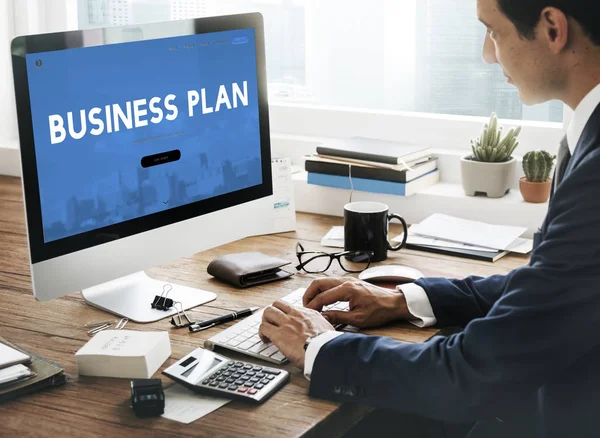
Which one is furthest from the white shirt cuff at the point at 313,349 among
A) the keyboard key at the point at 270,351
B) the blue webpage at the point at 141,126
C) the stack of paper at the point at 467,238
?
the stack of paper at the point at 467,238

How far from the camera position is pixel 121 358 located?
1.40 metres

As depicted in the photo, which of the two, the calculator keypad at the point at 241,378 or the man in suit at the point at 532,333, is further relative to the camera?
the calculator keypad at the point at 241,378

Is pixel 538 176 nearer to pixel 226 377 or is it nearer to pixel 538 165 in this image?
pixel 538 165

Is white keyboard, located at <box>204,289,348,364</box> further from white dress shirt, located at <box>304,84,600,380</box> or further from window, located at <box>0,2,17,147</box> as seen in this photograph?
window, located at <box>0,2,17,147</box>

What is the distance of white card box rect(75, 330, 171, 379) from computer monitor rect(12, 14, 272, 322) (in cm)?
19

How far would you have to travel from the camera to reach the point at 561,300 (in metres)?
1.19

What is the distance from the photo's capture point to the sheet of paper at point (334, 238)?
211cm

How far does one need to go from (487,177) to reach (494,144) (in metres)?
0.08

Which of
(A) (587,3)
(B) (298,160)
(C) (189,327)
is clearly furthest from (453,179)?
(A) (587,3)

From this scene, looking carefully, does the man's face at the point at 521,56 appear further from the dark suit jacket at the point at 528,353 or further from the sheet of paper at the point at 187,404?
the sheet of paper at the point at 187,404

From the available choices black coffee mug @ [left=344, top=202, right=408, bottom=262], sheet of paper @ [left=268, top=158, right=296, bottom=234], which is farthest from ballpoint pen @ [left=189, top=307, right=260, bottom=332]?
sheet of paper @ [left=268, top=158, right=296, bottom=234]

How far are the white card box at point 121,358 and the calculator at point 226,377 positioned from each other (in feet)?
0.13

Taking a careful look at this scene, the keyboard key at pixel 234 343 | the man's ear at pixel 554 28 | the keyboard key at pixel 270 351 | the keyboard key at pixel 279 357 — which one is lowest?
the keyboard key at pixel 279 357

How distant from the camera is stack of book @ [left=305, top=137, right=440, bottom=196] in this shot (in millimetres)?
2281
